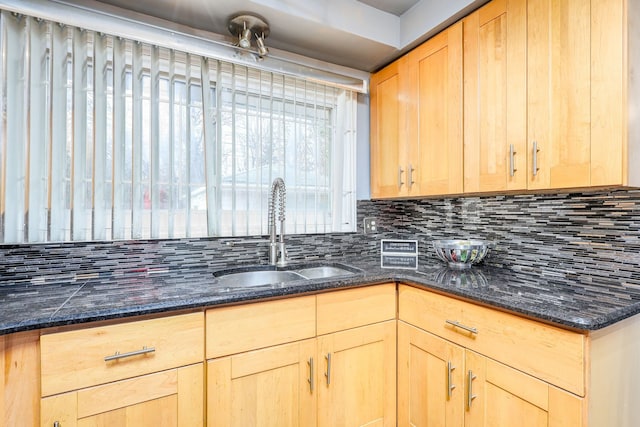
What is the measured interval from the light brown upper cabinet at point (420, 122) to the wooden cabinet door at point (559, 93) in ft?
1.12

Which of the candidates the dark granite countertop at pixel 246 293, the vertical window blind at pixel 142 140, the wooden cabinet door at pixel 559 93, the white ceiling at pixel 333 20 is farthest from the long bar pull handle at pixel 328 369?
the white ceiling at pixel 333 20

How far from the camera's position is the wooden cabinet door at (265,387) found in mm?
1157

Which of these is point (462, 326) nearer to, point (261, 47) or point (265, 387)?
point (265, 387)

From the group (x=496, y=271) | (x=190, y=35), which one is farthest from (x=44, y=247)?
(x=496, y=271)

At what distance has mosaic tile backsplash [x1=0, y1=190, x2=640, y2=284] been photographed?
1300 mm

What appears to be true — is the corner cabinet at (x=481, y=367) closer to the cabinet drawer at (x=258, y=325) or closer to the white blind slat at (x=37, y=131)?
the cabinet drawer at (x=258, y=325)

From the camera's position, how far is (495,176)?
55.8 inches

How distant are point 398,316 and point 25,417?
1.42 metres

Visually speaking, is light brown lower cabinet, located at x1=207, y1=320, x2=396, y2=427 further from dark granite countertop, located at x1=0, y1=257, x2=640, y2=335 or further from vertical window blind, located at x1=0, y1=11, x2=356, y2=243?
vertical window blind, located at x1=0, y1=11, x2=356, y2=243

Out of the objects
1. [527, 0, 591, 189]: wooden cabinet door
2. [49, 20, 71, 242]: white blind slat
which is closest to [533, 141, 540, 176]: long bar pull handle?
[527, 0, 591, 189]: wooden cabinet door

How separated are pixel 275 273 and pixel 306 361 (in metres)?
0.57

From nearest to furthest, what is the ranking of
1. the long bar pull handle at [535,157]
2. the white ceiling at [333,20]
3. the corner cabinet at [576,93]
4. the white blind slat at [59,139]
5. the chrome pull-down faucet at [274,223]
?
the corner cabinet at [576,93] → the long bar pull handle at [535,157] → the white blind slat at [59,139] → the white ceiling at [333,20] → the chrome pull-down faucet at [274,223]

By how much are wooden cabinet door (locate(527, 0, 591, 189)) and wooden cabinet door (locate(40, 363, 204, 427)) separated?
1535 mm

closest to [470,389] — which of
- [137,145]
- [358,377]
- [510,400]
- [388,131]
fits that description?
[510,400]
